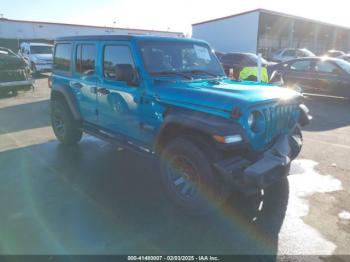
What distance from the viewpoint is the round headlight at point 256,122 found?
345 cm

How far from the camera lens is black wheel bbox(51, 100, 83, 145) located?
6059mm

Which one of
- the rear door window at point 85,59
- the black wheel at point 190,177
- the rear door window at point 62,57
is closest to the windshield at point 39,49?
the rear door window at point 62,57

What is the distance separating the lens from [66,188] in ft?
14.7

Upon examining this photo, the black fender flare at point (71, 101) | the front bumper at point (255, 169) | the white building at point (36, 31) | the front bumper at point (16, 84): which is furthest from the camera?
the white building at point (36, 31)

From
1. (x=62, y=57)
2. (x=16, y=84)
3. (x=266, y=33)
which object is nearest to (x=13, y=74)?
(x=16, y=84)

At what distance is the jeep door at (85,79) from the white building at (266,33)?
26039mm

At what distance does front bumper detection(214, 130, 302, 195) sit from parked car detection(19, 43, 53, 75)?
715 inches

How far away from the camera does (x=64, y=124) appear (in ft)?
20.1

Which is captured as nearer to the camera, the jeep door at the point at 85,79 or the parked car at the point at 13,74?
the jeep door at the point at 85,79

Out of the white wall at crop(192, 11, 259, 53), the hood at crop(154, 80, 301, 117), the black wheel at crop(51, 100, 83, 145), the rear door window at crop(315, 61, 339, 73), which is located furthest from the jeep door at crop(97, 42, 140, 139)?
the white wall at crop(192, 11, 259, 53)

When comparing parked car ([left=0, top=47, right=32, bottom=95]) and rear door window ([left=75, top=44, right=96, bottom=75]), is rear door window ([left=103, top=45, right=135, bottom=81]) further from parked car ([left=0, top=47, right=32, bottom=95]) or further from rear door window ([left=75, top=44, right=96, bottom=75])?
parked car ([left=0, top=47, right=32, bottom=95])

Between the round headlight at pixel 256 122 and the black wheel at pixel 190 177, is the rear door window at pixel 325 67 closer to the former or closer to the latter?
the round headlight at pixel 256 122

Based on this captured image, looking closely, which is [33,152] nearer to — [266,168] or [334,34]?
[266,168]

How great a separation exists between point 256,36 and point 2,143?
26444 mm
